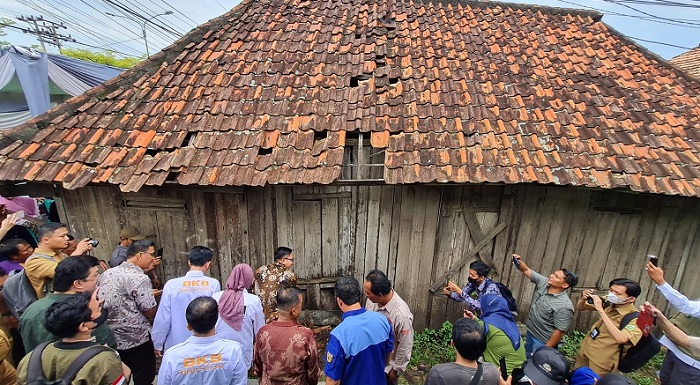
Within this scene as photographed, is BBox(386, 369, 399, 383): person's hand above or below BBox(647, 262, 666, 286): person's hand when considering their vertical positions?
below

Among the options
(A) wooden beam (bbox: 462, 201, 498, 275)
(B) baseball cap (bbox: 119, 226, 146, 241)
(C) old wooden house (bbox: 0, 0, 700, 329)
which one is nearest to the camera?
(C) old wooden house (bbox: 0, 0, 700, 329)

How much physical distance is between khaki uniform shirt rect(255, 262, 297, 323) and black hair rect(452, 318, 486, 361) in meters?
2.28

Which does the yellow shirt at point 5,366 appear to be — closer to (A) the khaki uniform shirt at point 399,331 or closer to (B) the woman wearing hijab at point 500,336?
(A) the khaki uniform shirt at point 399,331

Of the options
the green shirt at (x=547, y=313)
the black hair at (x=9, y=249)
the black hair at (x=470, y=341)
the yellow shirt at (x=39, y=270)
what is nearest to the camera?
the black hair at (x=470, y=341)

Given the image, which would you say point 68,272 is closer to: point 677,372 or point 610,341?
point 610,341

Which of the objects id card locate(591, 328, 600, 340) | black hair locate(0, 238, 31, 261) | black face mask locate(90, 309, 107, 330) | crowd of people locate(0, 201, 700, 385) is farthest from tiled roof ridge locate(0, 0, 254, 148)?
id card locate(591, 328, 600, 340)

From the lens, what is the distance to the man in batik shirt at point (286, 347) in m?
2.83

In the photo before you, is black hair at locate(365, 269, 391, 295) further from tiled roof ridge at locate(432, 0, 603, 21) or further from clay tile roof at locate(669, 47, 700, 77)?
clay tile roof at locate(669, 47, 700, 77)

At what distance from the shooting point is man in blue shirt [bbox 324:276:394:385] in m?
2.81

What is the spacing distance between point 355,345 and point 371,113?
10.6 feet

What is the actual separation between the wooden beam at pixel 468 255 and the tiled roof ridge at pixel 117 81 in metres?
6.17

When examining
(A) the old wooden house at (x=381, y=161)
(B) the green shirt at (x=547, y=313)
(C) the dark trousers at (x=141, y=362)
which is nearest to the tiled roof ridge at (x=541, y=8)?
(A) the old wooden house at (x=381, y=161)

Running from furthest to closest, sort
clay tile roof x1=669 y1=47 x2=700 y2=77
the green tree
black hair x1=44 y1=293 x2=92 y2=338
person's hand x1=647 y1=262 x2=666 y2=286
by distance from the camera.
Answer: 1. the green tree
2. clay tile roof x1=669 y1=47 x2=700 y2=77
3. person's hand x1=647 y1=262 x2=666 y2=286
4. black hair x1=44 y1=293 x2=92 y2=338

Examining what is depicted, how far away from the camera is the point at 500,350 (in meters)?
3.11
